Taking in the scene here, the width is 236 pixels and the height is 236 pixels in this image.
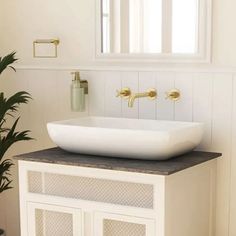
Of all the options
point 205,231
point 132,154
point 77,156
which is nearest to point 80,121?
point 77,156

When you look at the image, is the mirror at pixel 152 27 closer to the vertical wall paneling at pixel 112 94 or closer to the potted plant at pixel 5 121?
the vertical wall paneling at pixel 112 94

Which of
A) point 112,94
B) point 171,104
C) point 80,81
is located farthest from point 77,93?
point 171,104

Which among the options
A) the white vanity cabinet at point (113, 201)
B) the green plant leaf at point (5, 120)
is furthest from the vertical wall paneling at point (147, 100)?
the green plant leaf at point (5, 120)

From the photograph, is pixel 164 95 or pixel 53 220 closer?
pixel 53 220

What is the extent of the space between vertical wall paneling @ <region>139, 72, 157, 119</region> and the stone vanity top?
0.33 m

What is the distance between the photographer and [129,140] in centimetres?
247

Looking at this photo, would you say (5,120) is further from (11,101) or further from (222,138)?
(222,138)

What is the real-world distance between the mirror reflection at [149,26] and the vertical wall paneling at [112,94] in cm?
14

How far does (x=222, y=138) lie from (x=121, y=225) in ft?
2.25

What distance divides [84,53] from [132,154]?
0.84 metres

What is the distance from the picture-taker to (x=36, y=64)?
3.30m

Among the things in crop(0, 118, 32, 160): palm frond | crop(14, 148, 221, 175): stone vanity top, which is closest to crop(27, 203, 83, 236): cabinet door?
crop(14, 148, 221, 175): stone vanity top

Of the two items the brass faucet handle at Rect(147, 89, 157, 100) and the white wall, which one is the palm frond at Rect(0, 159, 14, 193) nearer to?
the white wall

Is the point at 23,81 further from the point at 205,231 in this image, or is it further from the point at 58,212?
the point at 205,231
